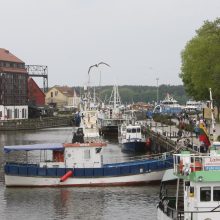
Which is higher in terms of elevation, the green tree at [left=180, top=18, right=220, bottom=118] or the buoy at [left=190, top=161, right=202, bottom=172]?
the green tree at [left=180, top=18, right=220, bottom=118]

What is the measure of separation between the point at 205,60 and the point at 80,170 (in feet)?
132

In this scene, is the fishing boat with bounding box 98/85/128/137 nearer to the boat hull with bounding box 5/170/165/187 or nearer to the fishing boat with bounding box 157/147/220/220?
the boat hull with bounding box 5/170/165/187

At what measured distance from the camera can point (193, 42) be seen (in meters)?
103

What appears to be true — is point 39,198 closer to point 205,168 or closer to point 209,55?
point 205,168

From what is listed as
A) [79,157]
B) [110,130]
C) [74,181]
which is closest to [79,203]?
[74,181]

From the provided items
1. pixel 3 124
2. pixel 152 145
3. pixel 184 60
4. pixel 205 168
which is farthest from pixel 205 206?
pixel 3 124

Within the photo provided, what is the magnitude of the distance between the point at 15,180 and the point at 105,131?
2679 inches

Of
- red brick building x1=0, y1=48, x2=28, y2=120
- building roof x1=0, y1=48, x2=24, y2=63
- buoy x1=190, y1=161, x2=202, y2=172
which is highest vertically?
building roof x1=0, y1=48, x2=24, y2=63

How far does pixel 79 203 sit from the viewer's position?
46938 millimetres

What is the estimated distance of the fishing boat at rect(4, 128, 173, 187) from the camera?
54.1 meters

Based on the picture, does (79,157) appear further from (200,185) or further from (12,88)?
(12,88)

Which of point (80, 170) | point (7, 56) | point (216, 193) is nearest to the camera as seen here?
point (216, 193)

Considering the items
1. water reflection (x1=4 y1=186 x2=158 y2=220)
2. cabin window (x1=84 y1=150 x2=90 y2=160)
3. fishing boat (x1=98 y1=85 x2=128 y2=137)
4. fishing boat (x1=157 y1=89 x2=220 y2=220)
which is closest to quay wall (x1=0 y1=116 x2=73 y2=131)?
fishing boat (x1=98 y1=85 x2=128 y2=137)

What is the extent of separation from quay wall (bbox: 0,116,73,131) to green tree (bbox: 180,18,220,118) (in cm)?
4702
